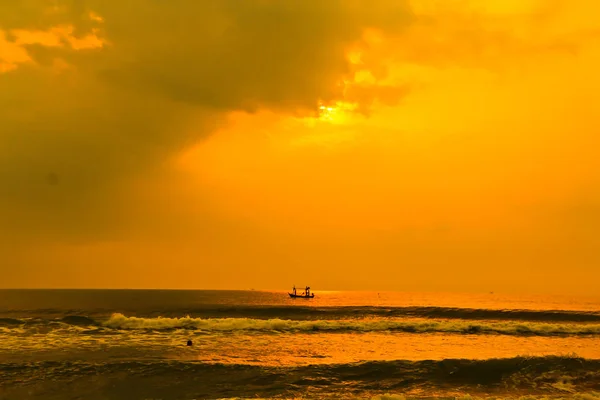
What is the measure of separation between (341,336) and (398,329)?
8515 mm

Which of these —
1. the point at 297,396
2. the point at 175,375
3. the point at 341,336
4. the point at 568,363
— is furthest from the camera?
the point at 341,336

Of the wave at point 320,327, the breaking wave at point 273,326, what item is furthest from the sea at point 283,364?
the wave at point 320,327

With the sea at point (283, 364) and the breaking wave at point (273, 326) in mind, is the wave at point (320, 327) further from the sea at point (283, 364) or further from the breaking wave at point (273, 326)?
the sea at point (283, 364)

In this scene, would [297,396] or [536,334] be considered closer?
[297,396]

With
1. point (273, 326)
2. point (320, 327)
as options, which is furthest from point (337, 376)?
point (273, 326)

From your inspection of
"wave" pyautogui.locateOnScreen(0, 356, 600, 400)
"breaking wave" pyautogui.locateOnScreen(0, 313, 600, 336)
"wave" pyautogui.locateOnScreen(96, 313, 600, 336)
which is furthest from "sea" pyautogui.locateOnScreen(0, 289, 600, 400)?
"wave" pyautogui.locateOnScreen(96, 313, 600, 336)

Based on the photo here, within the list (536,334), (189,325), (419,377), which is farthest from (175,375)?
(536,334)

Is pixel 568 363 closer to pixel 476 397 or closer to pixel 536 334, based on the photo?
pixel 476 397

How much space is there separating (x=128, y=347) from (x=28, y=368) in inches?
268

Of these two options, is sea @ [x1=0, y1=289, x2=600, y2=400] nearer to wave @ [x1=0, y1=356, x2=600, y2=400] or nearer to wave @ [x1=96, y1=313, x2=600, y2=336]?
wave @ [x1=0, y1=356, x2=600, y2=400]

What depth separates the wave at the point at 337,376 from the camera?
17.7m

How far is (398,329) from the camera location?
39.3 m

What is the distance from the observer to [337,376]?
1948 centimetres

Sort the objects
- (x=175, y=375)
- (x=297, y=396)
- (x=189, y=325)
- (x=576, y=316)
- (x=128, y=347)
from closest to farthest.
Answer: (x=297, y=396) → (x=175, y=375) → (x=128, y=347) → (x=189, y=325) → (x=576, y=316)
